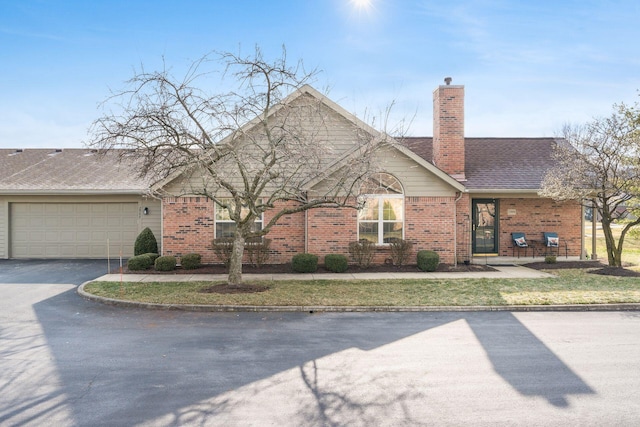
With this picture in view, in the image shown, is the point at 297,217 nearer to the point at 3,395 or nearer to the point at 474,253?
the point at 474,253

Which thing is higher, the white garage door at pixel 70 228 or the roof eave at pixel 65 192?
the roof eave at pixel 65 192

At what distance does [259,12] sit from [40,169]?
1207cm

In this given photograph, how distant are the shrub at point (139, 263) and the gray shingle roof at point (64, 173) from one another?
3.62 m

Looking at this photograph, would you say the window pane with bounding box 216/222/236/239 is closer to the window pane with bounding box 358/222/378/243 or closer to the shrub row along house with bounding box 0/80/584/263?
the shrub row along house with bounding box 0/80/584/263

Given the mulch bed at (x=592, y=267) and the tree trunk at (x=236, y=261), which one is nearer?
the tree trunk at (x=236, y=261)

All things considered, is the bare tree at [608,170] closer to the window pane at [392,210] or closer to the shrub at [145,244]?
the window pane at [392,210]

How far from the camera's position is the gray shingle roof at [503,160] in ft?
55.6

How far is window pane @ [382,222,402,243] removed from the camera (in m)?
15.8

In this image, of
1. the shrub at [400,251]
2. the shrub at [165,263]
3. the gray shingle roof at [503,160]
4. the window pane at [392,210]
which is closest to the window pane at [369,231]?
the window pane at [392,210]

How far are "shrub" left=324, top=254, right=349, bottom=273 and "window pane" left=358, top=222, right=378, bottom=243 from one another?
4.84 ft

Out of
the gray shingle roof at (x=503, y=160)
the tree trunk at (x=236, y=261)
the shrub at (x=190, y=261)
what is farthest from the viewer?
the gray shingle roof at (x=503, y=160)

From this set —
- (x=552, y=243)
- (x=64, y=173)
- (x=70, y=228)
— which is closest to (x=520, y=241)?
(x=552, y=243)

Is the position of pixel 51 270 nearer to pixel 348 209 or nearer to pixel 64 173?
pixel 64 173

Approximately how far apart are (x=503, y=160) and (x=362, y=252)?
7.60 metres
